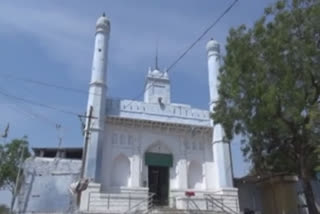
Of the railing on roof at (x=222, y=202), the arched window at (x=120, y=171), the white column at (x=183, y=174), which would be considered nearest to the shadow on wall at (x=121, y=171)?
the arched window at (x=120, y=171)

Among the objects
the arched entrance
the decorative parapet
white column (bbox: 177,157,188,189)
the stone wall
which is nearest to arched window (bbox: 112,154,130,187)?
the arched entrance

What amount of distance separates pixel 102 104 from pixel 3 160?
16.2m

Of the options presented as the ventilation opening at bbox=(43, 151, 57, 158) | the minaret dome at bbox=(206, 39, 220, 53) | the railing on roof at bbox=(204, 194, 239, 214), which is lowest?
the railing on roof at bbox=(204, 194, 239, 214)

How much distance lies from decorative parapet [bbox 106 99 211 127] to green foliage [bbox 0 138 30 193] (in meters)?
13.8

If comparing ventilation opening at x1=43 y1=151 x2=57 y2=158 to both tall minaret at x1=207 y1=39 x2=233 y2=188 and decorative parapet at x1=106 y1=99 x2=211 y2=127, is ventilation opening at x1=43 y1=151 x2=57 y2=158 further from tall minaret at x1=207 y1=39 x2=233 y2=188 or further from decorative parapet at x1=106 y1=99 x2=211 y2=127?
tall minaret at x1=207 y1=39 x2=233 y2=188

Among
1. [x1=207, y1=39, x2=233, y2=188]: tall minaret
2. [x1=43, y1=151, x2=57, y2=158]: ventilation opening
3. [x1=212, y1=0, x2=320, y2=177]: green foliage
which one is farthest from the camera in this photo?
[x1=43, y1=151, x2=57, y2=158]: ventilation opening

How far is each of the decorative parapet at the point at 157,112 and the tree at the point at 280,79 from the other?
6285 millimetres

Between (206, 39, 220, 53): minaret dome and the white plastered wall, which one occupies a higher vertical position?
(206, 39, 220, 53): minaret dome

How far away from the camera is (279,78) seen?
1408 cm

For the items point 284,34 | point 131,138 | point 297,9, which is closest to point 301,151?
point 284,34

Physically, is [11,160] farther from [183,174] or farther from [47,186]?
[183,174]

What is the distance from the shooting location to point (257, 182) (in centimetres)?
2164

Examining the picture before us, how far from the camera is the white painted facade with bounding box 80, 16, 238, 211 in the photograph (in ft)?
62.8

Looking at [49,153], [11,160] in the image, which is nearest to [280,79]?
[49,153]
